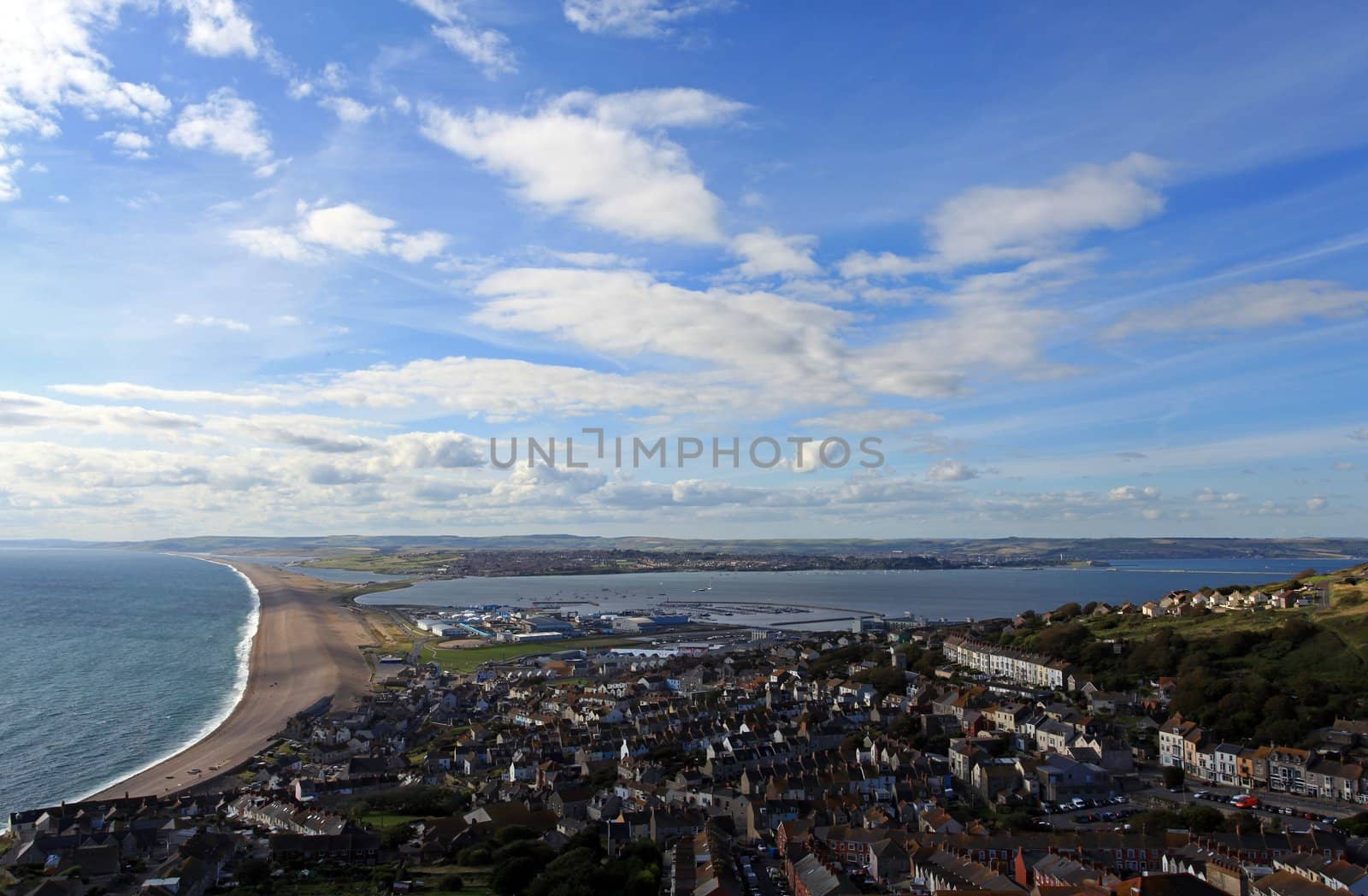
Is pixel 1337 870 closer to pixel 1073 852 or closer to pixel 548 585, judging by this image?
pixel 1073 852

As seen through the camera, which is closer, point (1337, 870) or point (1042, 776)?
point (1337, 870)

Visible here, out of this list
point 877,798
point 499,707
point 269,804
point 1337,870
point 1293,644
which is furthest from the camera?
point 499,707

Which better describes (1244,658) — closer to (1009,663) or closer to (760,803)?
(1009,663)

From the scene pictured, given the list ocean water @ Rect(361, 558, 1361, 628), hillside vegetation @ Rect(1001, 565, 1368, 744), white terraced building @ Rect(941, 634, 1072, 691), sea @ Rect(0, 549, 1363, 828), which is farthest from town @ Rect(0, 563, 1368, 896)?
ocean water @ Rect(361, 558, 1361, 628)

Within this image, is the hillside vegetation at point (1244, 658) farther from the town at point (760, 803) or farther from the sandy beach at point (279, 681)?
the sandy beach at point (279, 681)

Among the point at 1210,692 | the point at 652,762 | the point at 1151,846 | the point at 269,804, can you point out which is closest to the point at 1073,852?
the point at 1151,846

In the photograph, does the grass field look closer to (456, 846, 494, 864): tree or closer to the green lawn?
the green lawn
